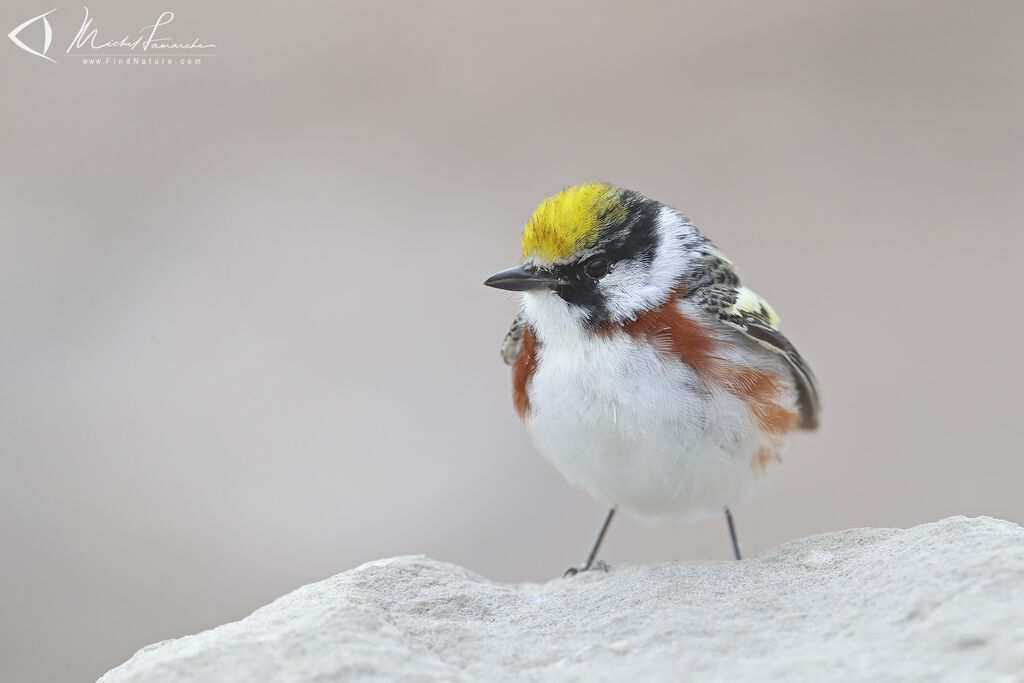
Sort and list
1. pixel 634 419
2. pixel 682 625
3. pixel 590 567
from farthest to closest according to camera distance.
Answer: pixel 590 567
pixel 634 419
pixel 682 625

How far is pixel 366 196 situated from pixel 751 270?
4.47m

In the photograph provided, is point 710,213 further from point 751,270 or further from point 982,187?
point 982,187

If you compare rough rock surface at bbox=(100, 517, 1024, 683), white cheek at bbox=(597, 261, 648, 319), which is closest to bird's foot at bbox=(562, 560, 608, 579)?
rough rock surface at bbox=(100, 517, 1024, 683)

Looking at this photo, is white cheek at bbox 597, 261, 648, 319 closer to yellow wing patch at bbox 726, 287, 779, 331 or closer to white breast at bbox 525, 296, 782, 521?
white breast at bbox 525, 296, 782, 521

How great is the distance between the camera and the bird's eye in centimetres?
550

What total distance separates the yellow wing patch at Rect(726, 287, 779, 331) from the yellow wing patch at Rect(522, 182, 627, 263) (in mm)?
826

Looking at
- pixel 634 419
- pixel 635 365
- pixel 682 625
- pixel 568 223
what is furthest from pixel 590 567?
pixel 682 625

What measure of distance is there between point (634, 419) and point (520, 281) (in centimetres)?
88

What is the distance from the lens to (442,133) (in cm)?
1334

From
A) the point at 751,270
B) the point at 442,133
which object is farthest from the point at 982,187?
the point at 442,133

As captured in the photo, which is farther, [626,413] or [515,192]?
[515,192]

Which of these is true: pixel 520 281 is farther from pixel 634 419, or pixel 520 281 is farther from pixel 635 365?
pixel 634 419

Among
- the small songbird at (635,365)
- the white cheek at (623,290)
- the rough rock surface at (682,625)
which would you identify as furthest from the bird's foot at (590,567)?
the white cheek at (623,290)

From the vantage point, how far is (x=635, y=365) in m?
5.27
